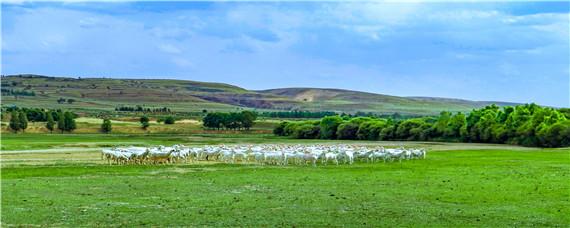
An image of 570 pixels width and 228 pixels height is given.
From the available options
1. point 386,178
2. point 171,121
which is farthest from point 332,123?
point 386,178

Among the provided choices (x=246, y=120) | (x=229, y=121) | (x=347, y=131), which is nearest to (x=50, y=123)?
(x=229, y=121)

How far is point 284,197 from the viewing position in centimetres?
2773

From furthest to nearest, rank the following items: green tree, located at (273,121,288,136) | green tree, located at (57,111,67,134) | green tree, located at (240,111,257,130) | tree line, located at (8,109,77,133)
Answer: green tree, located at (240,111,257,130)
green tree, located at (273,121,288,136)
green tree, located at (57,111,67,134)
tree line, located at (8,109,77,133)

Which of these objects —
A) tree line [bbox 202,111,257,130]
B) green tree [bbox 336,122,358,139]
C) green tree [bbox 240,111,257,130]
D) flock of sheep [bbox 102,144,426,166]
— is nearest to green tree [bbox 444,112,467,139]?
green tree [bbox 336,122,358,139]

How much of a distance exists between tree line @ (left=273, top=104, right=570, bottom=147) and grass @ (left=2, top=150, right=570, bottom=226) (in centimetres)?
4951

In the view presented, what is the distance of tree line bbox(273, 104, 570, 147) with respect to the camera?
294 feet

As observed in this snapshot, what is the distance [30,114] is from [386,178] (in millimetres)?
120730

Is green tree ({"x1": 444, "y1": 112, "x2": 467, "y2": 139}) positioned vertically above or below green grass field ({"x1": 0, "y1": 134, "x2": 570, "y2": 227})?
above

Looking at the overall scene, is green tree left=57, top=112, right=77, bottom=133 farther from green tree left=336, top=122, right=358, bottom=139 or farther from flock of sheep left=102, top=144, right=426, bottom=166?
flock of sheep left=102, top=144, right=426, bottom=166

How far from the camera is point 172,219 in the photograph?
22094 mm

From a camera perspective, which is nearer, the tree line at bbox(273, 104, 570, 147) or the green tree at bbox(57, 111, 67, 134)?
the tree line at bbox(273, 104, 570, 147)

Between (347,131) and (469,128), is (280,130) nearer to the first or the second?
(347,131)

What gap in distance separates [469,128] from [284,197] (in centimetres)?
8079

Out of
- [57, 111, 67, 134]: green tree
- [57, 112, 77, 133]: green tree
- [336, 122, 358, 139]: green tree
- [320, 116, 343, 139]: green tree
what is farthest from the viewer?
[57, 112, 77, 133]: green tree
